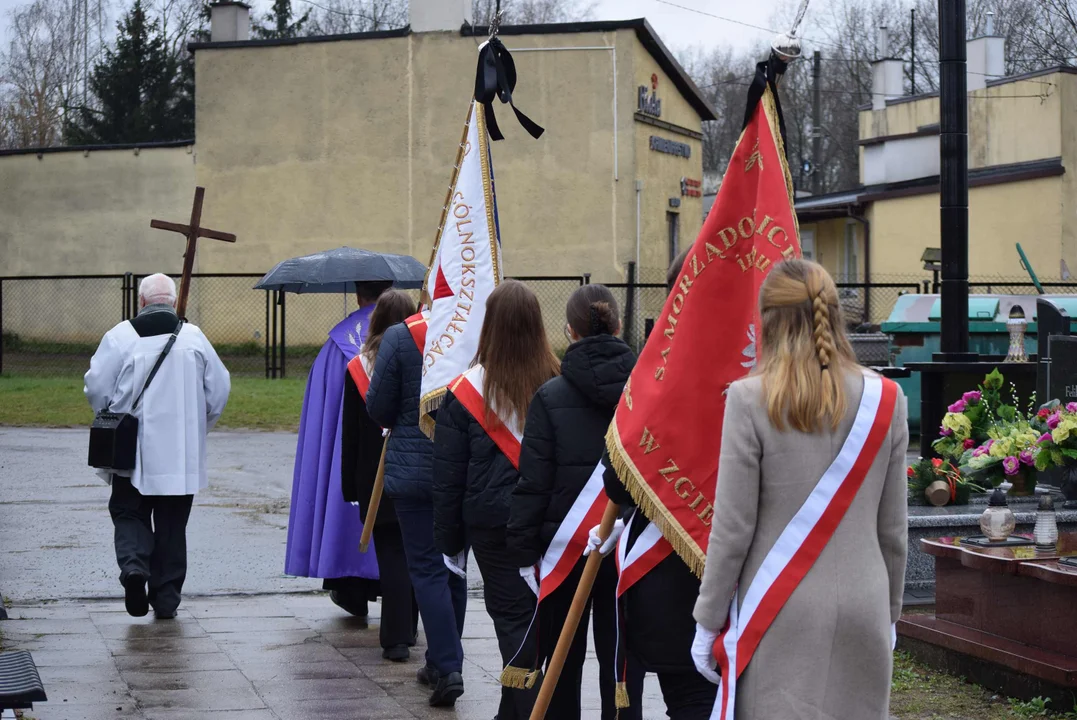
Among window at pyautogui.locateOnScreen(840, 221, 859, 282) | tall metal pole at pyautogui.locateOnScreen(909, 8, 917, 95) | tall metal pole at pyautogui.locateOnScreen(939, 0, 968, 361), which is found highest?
tall metal pole at pyautogui.locateOnScreen(909, 8, 917, 95)

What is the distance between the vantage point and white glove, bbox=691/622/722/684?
11.7ft

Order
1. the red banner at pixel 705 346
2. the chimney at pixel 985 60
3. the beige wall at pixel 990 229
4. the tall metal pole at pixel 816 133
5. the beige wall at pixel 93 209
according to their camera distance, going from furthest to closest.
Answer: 1. the tall metal pole at pixel 816 133
2. the chimney at pixel 985 60
3. the beige wall at pixel 93 209
4. the beige wall at pixel 990 229
5. the red banner at pixel 705 346

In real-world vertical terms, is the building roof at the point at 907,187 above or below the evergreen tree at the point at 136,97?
below

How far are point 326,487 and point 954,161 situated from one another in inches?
176

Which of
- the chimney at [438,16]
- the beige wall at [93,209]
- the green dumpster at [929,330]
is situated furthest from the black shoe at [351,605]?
the beige wall at [93,209]

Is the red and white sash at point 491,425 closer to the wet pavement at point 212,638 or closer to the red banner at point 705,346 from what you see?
the red banner at point 705,346

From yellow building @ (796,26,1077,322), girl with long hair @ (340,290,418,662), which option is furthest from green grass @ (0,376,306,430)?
Result: yellow building @ (796,26,1077,322)

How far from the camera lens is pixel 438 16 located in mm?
32281

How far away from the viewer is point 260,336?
32.9m

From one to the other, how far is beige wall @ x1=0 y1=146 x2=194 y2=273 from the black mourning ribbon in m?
26.8

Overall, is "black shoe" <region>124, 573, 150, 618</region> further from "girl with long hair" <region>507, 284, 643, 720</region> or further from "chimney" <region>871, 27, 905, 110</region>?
"chimney" <region>871, 27, 905, 110</region>

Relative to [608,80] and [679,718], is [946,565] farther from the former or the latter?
[608,80]

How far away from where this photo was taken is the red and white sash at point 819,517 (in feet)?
11.3

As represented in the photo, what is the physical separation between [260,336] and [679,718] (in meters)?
29.7
